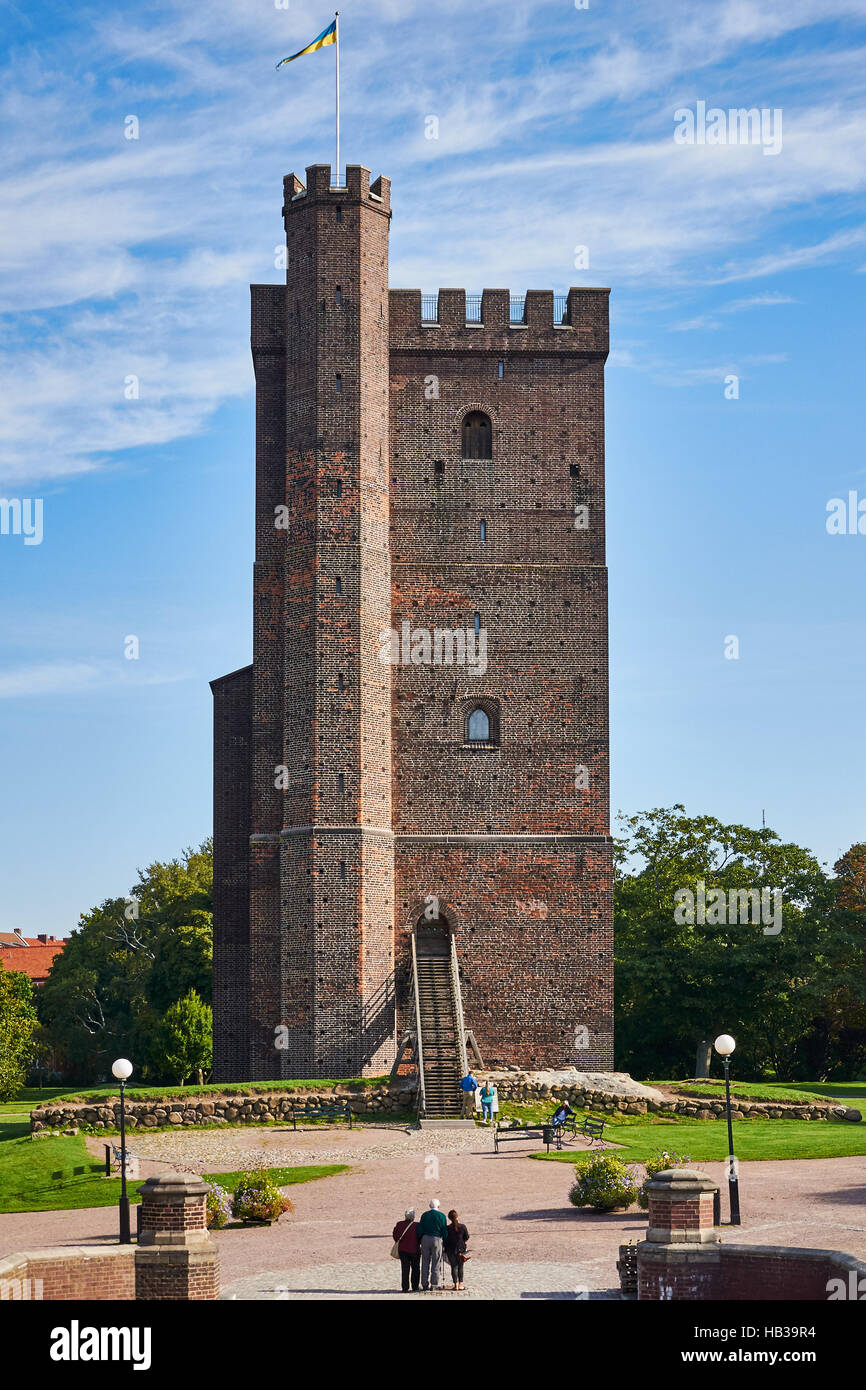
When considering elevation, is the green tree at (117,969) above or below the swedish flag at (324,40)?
below

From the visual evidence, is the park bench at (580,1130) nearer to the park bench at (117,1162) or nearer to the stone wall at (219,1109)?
the stone wall at (219,1109)

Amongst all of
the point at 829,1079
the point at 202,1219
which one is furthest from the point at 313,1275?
the point at 829,1079

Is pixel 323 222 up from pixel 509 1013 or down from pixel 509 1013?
up

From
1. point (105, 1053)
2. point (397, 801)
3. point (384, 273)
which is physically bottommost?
point (105, 1053)

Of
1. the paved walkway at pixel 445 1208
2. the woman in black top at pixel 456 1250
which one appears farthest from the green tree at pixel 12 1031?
the woman in black top at pixel 456 1250

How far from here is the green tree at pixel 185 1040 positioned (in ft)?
218

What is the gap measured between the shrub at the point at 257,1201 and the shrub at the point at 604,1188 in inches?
183

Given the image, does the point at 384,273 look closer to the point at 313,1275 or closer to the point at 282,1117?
the point at 282,1117

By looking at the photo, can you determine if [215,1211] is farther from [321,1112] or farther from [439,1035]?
[439,1035]

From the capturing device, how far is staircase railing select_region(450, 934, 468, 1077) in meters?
39.6

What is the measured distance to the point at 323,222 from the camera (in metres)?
44.5

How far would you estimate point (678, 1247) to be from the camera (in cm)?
1952
